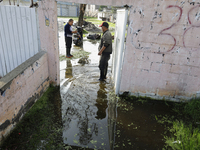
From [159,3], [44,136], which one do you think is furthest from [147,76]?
[44,136]

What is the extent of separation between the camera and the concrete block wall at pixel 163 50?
369cm

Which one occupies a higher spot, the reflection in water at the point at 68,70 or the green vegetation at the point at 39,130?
the reflection in water at the point at 68,70

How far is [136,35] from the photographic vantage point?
3941 mm

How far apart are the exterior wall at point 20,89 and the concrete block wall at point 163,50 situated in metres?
2.32

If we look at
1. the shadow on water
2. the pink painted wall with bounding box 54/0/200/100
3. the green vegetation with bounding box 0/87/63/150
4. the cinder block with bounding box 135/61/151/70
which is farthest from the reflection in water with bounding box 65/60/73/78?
the cinder block with bounding box 135/61/151/70

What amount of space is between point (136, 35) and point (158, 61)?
96 centimetres

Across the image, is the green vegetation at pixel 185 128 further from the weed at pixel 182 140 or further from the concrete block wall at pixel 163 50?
the concrete block wall at pixel 163 50

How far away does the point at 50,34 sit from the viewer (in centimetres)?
412

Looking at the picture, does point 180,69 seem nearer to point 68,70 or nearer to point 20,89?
point 20,89

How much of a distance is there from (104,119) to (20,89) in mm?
1996

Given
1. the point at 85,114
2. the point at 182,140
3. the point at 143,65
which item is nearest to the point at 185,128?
the point at 182,140

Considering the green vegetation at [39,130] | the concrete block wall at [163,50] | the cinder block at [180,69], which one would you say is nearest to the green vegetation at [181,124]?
the concrete block wall at [163,50]

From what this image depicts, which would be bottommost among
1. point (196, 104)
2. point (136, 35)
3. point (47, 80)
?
point (196, 104)

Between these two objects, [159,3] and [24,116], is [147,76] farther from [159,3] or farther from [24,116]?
[24,116]
